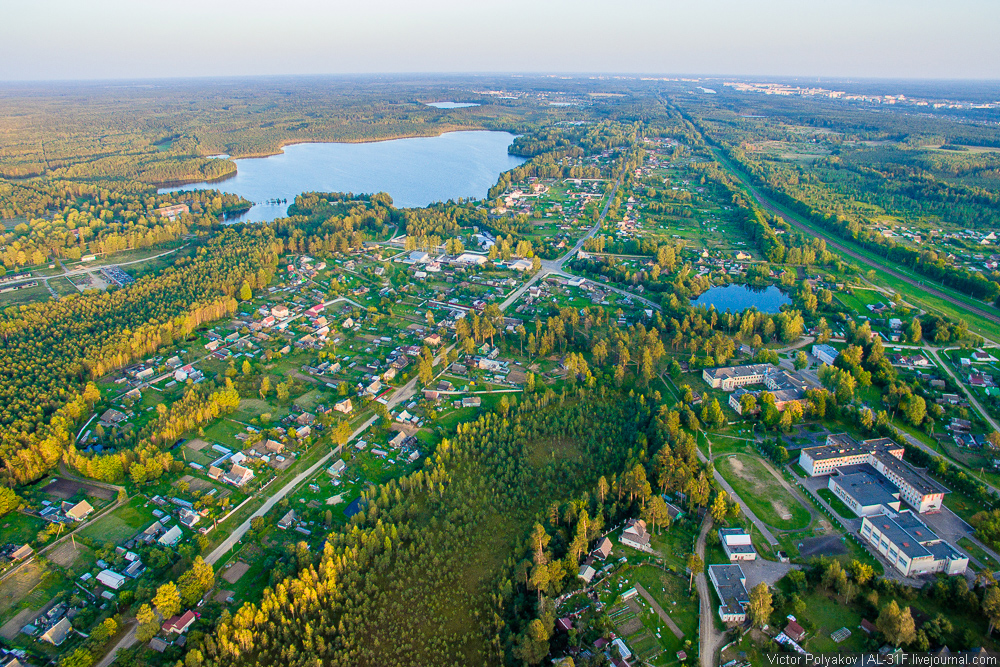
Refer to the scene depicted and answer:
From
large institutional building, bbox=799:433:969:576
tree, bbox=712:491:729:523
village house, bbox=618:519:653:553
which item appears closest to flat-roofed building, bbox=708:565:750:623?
village house, bbox=618:519:653:553

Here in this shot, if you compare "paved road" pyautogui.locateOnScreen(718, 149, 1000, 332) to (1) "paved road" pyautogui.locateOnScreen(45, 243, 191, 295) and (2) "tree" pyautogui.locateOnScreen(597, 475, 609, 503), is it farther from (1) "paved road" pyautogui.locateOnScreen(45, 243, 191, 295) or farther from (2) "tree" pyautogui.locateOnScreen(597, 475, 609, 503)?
(1) "paved road" pyautogui.locateOnScreen(45, 243, 191, 295)

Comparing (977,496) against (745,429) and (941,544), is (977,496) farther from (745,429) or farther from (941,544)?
(745,429)

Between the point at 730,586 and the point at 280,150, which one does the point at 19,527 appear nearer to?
the point at 730,586

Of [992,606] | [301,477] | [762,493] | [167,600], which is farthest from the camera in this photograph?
[301,477]

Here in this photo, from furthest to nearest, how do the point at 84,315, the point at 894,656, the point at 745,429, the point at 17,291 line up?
the point at 17,291 < the point at 84,315 < the point at 745,429 < the point at 894,656

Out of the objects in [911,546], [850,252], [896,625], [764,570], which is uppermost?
[896,625]

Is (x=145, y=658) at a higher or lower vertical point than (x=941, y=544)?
lower

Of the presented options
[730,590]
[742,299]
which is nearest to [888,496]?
[730,590]

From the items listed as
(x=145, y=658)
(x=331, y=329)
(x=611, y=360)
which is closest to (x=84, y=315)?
(x=331, y=329)
